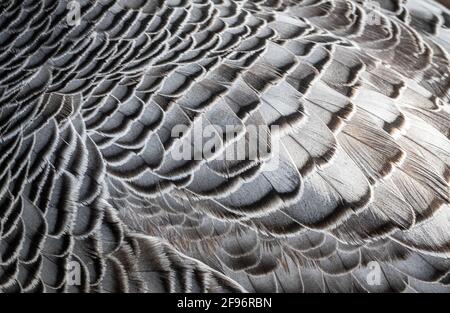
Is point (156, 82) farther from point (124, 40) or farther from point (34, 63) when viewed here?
point (34, 63)

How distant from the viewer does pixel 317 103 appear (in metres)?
1.66

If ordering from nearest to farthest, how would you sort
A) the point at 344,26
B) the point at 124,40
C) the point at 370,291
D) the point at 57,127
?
the point at 370,291 < the point at 57,127 < the point at 124,40 < the point at 344,26

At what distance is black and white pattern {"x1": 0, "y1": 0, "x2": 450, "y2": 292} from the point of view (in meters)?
1.56

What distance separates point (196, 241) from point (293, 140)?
37 centimetres

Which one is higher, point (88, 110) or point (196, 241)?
point (88, 110)

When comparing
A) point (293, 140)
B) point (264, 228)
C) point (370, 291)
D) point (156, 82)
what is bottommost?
point (370, 291)

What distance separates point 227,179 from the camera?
159 centimetres

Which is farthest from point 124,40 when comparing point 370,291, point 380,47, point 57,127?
point 370,291

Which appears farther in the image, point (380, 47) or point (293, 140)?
point (380, 47)

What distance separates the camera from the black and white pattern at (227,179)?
1564 millimetres

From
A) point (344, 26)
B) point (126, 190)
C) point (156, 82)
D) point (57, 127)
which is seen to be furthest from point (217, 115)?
point (344, 26)

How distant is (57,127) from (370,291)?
3.12ft

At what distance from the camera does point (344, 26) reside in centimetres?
195

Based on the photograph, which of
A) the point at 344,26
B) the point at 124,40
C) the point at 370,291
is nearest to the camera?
the point at 370,291
